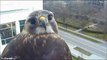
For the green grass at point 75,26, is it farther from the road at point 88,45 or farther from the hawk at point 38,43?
the hawk at point 38,43

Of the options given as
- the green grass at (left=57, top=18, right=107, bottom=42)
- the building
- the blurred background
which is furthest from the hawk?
the green grass at (left=57, top=18, right=107, bottom=42)

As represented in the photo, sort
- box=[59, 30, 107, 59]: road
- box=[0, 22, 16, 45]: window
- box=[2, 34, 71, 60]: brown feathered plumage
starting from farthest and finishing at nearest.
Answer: box=[59, 30, 107, 59]: road
box=[0, 22, 16, 45]: window
box=[2, 34, 71, 60]: brown feathered plumage

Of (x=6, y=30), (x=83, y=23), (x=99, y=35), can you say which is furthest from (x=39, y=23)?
(x=83, y=23)

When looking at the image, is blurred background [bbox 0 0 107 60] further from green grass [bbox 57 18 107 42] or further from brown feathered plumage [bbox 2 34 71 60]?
brown feathered plumage [bbox 2 34 71 60]

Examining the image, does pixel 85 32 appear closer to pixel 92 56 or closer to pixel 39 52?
pixel 92 56

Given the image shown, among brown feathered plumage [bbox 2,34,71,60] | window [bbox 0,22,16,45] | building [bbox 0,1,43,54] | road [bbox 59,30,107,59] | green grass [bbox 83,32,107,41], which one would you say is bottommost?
road [bbox 59,30,107,59]

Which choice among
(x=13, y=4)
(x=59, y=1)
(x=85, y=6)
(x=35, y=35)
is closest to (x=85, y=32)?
(x=85, y=6)

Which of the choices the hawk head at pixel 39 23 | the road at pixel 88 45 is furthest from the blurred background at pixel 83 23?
the hawk head at pixel 39 23

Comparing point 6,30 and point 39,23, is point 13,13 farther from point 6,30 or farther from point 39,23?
point 39,23
